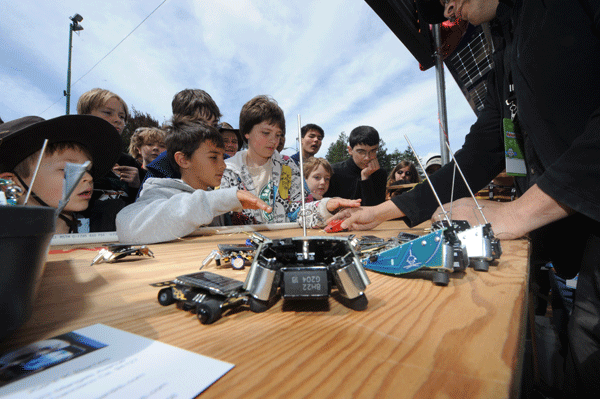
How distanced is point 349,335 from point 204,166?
1.61 metres

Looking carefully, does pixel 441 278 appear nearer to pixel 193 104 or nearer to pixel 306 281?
pixel 306 281

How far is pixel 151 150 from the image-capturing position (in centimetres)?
295

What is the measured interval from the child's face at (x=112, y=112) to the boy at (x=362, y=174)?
219 cm

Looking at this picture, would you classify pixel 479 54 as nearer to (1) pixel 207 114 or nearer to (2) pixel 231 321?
(1) pixel 207 114

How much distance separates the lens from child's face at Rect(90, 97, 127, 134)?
223 centimetres

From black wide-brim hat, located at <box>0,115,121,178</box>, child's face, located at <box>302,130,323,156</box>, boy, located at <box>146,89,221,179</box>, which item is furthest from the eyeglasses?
black wide-brim hat, located at <box>0,115,121,178</box>

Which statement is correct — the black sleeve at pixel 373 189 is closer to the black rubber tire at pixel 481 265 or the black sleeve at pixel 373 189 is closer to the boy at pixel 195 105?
the boy at pixel 195 105

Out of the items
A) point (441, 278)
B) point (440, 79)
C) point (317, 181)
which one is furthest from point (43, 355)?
point (440, 79)

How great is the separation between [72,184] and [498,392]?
0.51 meters

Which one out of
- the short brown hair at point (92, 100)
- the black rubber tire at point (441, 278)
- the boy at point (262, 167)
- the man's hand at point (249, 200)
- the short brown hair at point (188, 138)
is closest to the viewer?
the black rubber tire at point (441, 278)

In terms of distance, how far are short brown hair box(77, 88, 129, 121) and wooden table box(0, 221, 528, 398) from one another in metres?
2.15

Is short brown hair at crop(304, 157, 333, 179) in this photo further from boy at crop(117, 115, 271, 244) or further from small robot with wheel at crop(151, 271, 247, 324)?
small robot with wheel at crop(151, 271, 247, 324)

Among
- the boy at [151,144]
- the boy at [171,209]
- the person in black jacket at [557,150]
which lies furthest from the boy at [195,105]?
the person in black jacket at [557,150]

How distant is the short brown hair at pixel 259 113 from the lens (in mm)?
2158
